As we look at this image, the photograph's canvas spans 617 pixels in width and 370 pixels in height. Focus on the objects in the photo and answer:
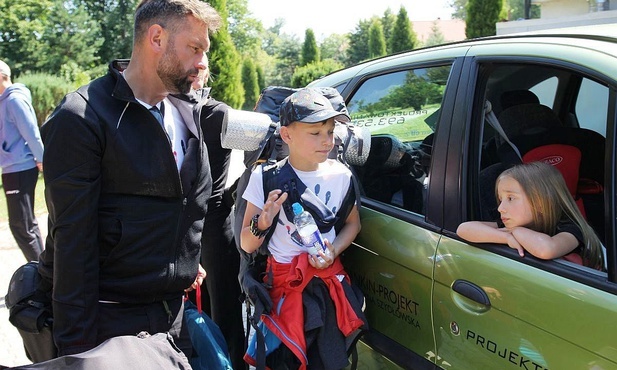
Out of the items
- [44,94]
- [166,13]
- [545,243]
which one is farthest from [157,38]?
[44,94]

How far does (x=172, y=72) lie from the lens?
1.93m

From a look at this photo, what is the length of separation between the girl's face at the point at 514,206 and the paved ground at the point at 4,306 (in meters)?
2.57

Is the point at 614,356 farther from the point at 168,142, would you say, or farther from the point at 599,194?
the point at 168,142

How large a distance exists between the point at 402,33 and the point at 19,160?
25045 mm

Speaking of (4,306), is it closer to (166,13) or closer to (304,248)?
(304,248)

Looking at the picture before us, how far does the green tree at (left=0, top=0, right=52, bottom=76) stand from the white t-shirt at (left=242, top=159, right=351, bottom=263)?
104ft

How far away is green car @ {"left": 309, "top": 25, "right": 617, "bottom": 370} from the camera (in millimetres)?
1623

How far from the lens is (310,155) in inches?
87.4

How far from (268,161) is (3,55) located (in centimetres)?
3265

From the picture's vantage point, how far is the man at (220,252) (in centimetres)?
271

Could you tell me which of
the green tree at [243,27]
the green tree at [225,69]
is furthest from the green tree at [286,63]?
the green tree at [225,69]

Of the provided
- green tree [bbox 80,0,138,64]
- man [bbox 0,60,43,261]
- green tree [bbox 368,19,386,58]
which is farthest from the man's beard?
green tree [bbox 80,0,138,64]

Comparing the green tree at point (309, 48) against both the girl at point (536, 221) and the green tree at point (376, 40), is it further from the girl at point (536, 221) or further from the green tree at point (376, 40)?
the girl at point (536, 221)

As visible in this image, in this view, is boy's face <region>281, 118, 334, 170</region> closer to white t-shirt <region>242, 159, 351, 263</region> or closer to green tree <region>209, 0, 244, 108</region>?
white t-shirt <region>242, 159, 351, 263</region>
